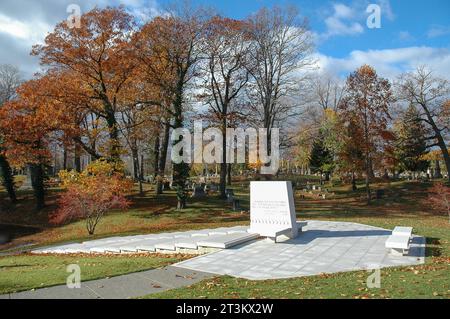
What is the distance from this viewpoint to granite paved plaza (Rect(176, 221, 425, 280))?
8328 mm

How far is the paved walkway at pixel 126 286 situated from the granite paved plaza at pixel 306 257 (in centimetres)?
77

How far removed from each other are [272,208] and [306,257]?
11.3 ft

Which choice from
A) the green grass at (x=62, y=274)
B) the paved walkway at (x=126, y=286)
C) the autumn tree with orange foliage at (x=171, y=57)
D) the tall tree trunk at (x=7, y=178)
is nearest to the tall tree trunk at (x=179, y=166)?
the autumn tree with orange foliage at (x=171, y=57)

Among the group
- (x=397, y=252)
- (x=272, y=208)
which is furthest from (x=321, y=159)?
(x=397, y=252)

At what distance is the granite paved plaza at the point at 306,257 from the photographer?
833 centimetres

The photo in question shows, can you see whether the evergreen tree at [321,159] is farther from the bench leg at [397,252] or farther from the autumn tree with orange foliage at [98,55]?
the bench leg at [397,252]

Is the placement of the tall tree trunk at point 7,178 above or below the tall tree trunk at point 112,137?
below

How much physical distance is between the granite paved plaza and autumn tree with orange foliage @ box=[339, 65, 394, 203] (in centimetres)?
2006

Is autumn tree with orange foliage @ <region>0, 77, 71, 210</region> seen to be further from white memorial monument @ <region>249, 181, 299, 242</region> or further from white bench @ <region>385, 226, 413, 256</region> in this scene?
white bench @ <region>385, 226, 413, 256</region>

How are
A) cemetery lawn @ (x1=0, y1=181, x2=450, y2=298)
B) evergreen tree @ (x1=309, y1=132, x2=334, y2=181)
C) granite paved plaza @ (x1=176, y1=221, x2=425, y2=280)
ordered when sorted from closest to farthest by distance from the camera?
cemetery lawn @ (x1=0, y1=181, x2=450, y2=298) → granite paved plaza @ (x1=176, y1=221, x2=425, y2=280) → evergreen tree @ (x1=309, y1=132, x2=334, y2=181)

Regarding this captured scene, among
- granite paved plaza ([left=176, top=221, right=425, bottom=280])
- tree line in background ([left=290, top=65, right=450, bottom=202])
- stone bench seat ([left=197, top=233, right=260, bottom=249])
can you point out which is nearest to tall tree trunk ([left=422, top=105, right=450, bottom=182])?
tree line in background ([left=290, top=65, right=450, bottom=202])
